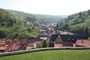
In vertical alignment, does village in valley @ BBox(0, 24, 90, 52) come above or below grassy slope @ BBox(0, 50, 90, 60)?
below

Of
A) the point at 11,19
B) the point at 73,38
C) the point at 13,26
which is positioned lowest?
the point at 73,38

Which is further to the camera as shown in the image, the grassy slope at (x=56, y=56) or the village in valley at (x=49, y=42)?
the village in valley at (x=49, y=42)

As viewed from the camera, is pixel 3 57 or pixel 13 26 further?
pixel 13 26

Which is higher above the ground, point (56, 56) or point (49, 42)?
point (56, 56)

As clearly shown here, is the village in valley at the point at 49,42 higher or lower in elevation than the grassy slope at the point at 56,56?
lower

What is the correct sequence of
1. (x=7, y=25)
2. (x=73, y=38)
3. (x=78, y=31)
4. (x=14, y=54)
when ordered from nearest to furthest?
1. (x=14, y=54)
2. (x=73, y=38)
3. (x=78, y=31)
4. (x=7, y=25)

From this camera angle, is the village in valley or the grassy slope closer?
the grassy slope

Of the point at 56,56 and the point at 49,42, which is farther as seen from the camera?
the point at 49,42

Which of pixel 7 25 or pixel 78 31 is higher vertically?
pixel 7 25

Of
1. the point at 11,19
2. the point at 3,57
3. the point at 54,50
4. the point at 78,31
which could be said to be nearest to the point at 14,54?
the point at 3,57

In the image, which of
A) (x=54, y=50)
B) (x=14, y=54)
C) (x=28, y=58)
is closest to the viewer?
(x=28, y=58)

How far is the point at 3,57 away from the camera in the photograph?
836 cm

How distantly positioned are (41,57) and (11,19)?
48.8 m

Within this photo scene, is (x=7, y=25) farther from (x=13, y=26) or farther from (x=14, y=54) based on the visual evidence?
(x=14, y=54)
